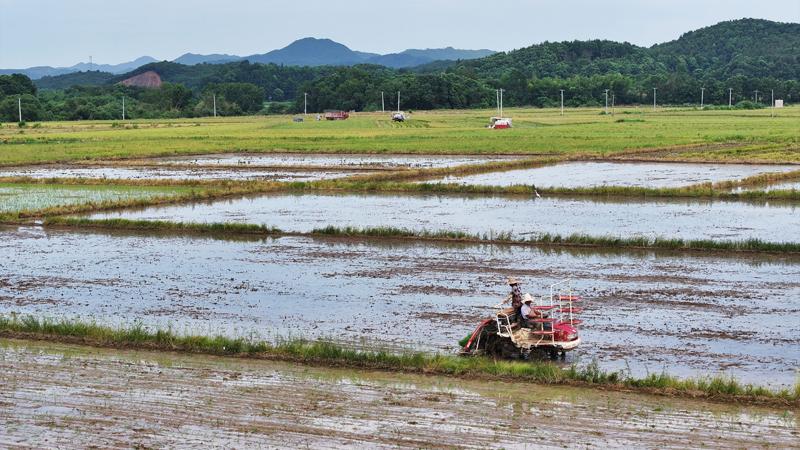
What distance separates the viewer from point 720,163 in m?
41.0

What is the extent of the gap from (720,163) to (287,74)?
15343 cm

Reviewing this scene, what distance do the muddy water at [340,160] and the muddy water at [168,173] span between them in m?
2.88

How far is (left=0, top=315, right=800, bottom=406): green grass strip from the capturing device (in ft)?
34.8

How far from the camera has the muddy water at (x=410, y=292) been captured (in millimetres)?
13070

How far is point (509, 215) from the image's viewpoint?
26.3m

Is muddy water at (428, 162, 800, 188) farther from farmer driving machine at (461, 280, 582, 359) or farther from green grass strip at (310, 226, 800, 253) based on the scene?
farmer driving machine at (461, 280, 582, 359)

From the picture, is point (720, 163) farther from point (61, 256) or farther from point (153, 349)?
point (153, 349)

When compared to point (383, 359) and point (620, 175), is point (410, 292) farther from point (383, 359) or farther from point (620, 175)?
point (620, 175)

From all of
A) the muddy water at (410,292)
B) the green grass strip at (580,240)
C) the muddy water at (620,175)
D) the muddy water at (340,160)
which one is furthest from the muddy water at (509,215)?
the muddy water at (340,160)

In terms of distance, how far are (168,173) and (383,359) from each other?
2924 cm

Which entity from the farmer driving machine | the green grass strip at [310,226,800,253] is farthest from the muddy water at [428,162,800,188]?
the farmer driving machine

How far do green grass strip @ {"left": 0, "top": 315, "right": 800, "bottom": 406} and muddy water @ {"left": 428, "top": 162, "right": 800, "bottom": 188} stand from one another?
67.8 ft

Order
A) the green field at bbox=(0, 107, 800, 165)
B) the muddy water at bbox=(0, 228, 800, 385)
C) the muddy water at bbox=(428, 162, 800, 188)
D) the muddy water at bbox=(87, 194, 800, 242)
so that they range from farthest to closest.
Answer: the green field at bbox=(0, 107, 800, 165)
the muddy water at bbox=(428, 162, 800, 188)
the muddy water at bbox=(87, 194, 800, 242)
the muddy water at bbox=(0, 228, 800, 385)

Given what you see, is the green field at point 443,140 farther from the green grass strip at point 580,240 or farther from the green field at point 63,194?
the green grass strip at point 580,240
